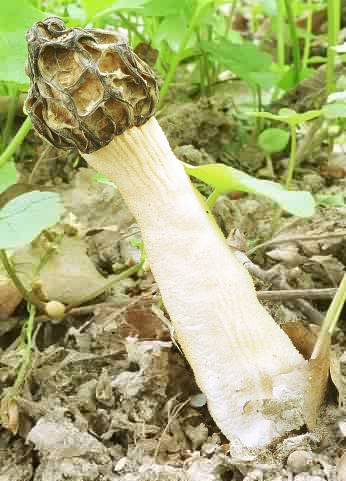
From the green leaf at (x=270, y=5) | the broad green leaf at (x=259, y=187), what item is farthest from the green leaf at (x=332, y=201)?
the green leaf at (x=270, y=5)

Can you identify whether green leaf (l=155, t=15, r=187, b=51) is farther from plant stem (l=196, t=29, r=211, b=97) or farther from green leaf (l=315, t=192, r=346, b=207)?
green leaf (l=315, t=192, r=346, b=207)

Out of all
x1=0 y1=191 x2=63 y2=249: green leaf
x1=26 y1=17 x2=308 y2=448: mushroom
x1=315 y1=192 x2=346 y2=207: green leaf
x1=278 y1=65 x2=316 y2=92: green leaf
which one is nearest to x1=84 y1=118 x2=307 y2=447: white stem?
x1=26 y1=17 x2=308 y2=448: mushroom

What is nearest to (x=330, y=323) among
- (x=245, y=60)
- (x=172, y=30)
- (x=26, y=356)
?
(x=26, y=356)

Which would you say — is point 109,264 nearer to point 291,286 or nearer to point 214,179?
point 291,286

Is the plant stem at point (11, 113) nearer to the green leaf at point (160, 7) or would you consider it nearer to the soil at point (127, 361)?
the soil at point (127, 361)

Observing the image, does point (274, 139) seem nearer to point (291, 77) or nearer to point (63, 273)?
point (291, 77)
